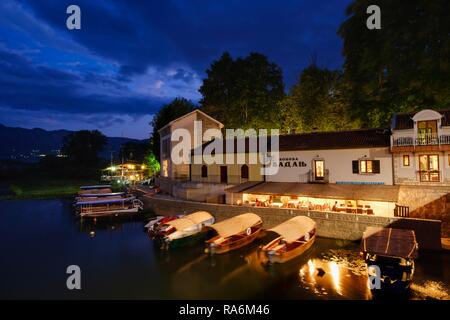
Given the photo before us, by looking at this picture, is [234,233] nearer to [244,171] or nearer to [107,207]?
[244,171]

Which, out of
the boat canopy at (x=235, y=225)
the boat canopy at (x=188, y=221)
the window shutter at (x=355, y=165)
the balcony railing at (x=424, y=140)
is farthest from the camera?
the window shutter at (x=355, y=165)

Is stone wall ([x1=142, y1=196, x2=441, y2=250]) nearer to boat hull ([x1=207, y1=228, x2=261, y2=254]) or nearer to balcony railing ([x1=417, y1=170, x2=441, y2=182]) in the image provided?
boat hull ([x1=207, y1=228, x2=261, y2=254])

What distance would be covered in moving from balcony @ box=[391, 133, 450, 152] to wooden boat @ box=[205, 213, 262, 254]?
14.0 metres

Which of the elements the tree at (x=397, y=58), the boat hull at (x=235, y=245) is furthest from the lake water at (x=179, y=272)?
the tree at (x=397, y=58)

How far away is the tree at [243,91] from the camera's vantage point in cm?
5059

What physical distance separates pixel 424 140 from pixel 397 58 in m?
10.8

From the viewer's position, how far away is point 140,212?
37812mm

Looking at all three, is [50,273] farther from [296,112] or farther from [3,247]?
[296,112]

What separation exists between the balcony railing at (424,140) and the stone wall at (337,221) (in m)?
6.50

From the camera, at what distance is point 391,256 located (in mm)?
15688

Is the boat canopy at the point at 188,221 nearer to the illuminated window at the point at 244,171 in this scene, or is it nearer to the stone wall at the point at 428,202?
the illuminated window at the point at 244,171
